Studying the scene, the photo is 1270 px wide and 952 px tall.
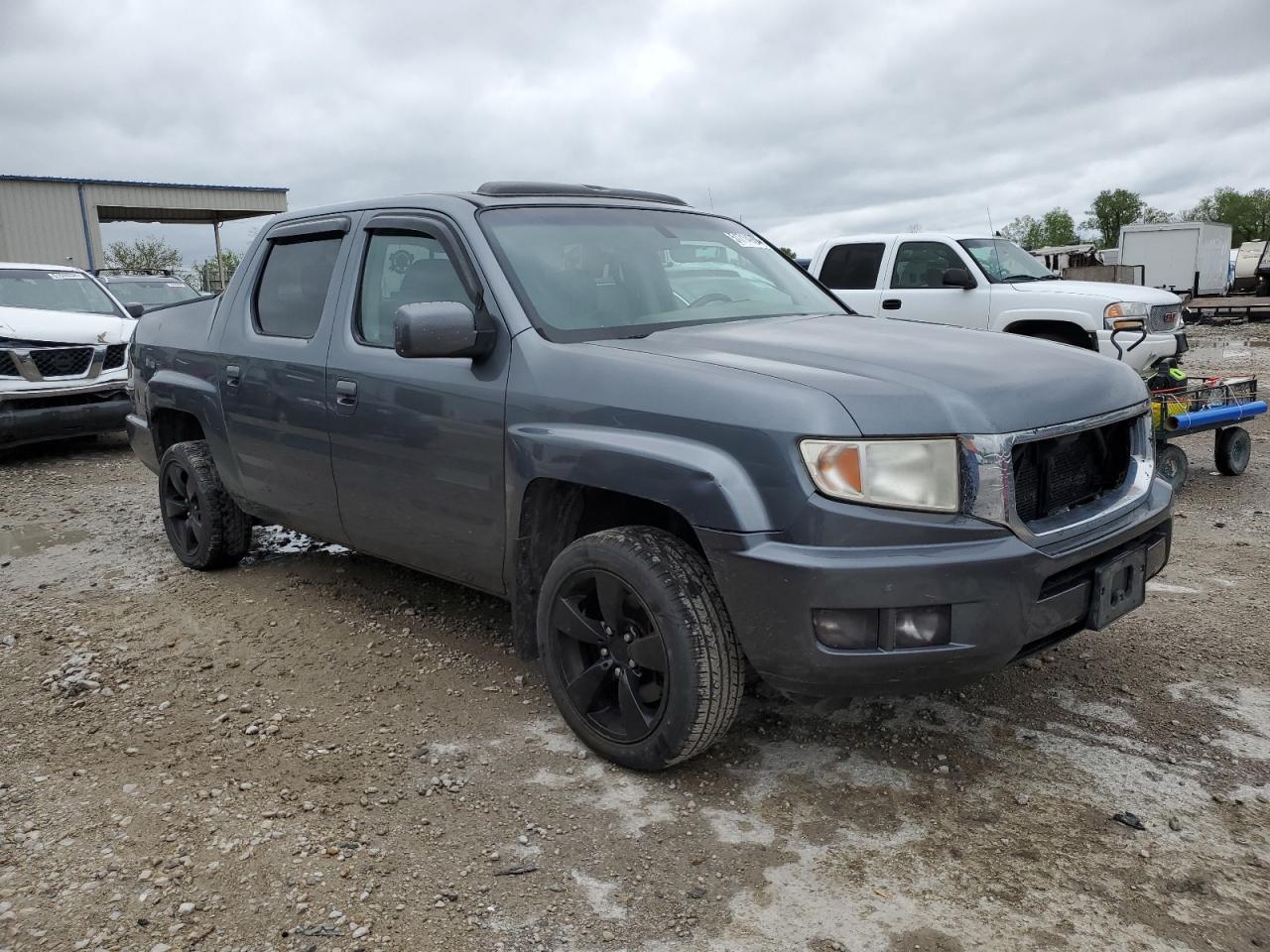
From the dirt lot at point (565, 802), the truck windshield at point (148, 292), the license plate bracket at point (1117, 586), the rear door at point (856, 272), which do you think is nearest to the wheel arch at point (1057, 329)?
the rear door at point (856, 272)

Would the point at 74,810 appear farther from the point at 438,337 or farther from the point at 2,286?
the point at 2,286

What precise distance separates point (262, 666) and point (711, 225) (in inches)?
102

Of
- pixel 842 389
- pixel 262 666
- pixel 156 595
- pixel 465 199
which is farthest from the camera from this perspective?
pixel 156 595

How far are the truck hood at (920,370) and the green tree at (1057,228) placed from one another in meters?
104

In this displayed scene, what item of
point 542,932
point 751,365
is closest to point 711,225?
point 751,365

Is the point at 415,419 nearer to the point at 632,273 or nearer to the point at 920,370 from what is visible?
the point at 632,273

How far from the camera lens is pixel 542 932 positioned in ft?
8.05

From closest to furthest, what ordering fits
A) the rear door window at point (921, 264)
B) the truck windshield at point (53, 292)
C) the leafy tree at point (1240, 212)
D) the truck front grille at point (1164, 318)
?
1. the truck front grille at point (1164, 318)
2. the truck windshield at point (53, 292)
3. the rear door window at point (921, 264)
4. the leafy tree at point (1240, 212)

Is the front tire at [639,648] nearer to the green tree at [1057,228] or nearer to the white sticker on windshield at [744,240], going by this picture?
the white sticker on windshield at [744,240]

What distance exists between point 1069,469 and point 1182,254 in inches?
1261

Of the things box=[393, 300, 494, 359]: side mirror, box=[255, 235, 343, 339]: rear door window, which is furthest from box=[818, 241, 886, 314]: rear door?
box=[393, 300, 494, 359]: side mirror

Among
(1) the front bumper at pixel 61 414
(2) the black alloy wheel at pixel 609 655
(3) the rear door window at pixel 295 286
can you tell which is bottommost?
(2) the black alloy wheel at pixel 609 655

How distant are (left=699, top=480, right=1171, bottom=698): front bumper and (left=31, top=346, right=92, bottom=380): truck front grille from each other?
8082mm

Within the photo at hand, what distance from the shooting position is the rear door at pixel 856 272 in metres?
10.3
